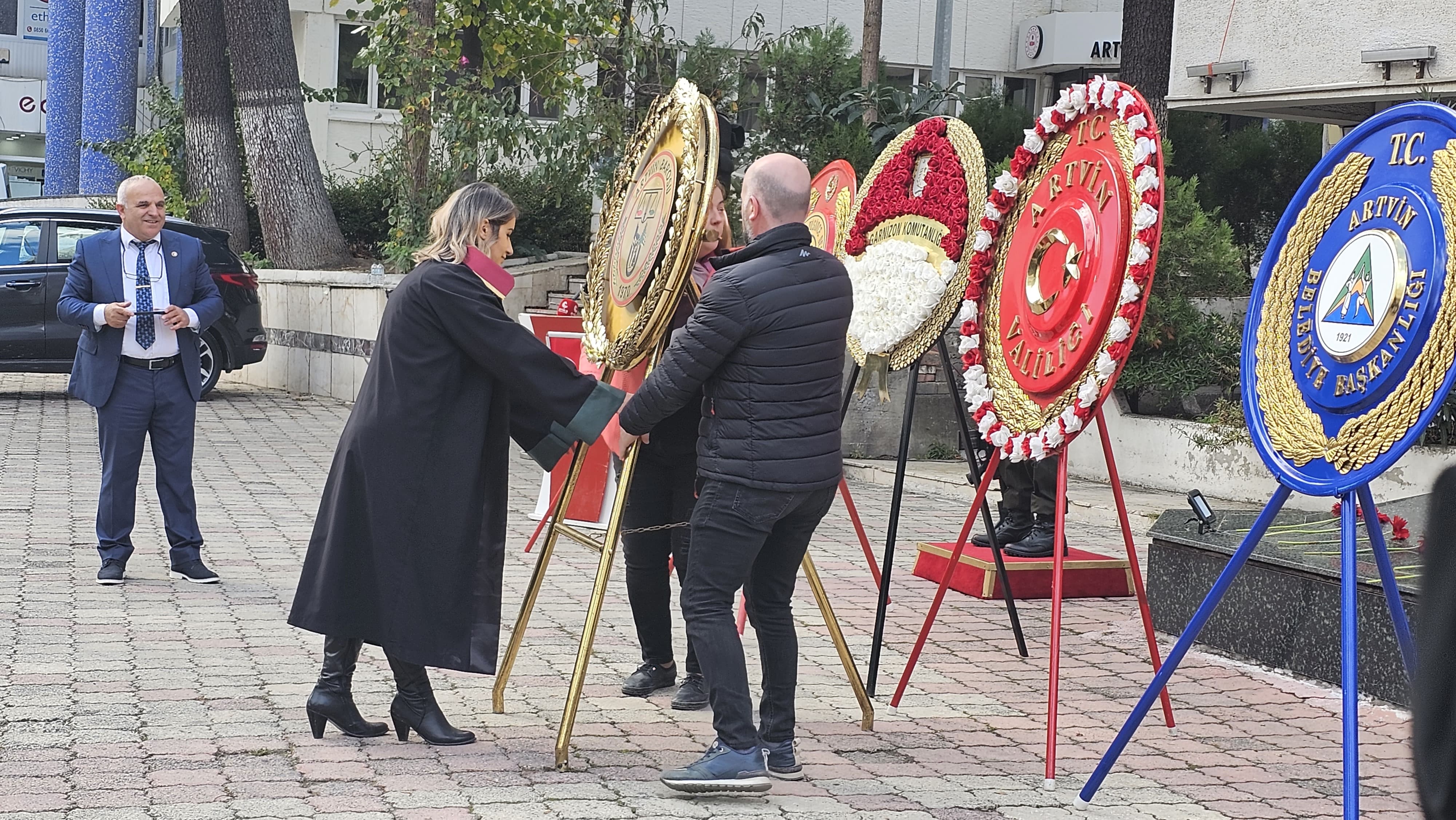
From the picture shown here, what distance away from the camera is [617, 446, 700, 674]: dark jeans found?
548cm

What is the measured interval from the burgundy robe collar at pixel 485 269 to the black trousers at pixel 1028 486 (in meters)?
3.75

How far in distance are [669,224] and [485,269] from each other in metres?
0.60

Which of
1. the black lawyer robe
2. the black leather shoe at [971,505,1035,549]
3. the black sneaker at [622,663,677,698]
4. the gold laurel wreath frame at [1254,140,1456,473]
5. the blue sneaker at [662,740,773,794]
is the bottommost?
the black sneaker at [622,663,677,698]

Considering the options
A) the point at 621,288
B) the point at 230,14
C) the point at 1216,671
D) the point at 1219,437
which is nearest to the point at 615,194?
the point at 621,288

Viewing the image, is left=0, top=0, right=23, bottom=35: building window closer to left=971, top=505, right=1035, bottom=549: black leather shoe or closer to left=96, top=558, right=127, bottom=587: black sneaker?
left=96, top=558, right=127, bottom=587: black sneaker

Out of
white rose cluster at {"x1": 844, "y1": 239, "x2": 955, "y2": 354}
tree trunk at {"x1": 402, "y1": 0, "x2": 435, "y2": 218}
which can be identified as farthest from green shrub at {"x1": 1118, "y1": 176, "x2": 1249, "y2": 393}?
tree trunk at {"x1": 402, "y1": 0, "x2": 435, "y2": 218}

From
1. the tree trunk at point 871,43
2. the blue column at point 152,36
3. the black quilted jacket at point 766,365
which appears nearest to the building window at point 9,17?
the blue column at point 152,36

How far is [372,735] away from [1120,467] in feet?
24.7

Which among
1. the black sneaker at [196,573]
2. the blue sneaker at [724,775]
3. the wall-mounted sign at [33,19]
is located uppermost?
the wall-mounted sign at [33,19]

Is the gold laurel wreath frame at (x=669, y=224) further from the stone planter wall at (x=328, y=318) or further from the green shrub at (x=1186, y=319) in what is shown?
the stone planter wall at (x=328, y=318)

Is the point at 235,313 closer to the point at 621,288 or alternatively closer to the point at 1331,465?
the point at 621,288

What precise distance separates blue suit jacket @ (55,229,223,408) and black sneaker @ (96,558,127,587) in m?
0.74

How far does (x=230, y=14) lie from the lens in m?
17.8

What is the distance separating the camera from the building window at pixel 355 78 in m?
23.4
